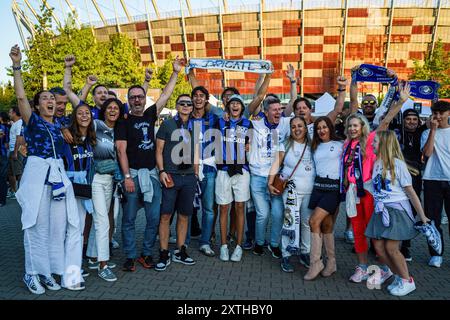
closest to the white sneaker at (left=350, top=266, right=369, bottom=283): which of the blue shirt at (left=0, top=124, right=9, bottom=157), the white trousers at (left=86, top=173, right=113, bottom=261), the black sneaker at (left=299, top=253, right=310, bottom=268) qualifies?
the black sneaker at (left=299, top=253, right=310, bottom=268)

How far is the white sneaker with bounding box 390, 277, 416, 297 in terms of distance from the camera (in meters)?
4.22

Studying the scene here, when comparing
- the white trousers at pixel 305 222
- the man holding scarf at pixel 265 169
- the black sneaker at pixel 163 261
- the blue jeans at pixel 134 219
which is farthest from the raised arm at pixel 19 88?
the white trousers at pixel 305 222

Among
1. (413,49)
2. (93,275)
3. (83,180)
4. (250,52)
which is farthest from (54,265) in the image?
(413,49)

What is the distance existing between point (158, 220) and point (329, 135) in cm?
259

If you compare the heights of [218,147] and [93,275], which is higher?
[218,147]

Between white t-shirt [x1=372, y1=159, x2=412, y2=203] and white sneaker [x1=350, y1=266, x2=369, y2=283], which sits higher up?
white t-shirt [x1=372, y1=159, x2=412, y2=203]

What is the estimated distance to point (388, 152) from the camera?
434 cm

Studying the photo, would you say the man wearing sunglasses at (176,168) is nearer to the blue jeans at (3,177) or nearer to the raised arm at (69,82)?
the raised arm at (69,82)

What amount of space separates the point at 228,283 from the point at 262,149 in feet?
6.45

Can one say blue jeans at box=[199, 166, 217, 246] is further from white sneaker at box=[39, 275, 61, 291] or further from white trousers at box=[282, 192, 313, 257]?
white sneaker at box=[39, 275, 61, 291]

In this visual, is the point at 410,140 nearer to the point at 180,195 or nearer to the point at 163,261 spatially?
the point at 180,195

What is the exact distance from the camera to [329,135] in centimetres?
485

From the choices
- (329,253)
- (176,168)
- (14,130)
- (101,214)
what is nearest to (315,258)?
(329,253)
